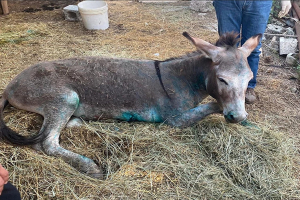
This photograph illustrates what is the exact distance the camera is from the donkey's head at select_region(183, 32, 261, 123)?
275 cm

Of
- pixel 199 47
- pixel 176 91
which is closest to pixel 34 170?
pixel 176 91

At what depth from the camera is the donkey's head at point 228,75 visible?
2.75 meters

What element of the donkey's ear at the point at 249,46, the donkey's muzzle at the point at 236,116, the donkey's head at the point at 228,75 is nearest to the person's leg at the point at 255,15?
the donkey's ear at the point at 249,46

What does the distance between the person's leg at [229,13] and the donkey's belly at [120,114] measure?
160 cm

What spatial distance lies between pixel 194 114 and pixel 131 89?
0.79 metres

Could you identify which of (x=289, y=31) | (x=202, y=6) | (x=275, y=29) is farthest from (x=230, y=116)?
(x=202, y=6)

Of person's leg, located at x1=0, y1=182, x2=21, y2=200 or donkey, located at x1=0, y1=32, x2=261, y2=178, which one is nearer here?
person's leg, located at x1=0, y1=182, x2=21, y2=200

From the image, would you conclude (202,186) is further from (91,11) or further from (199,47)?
(91,11)

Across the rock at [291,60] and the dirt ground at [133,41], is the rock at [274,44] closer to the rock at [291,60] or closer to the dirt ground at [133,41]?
the dirt ground at [133,41]

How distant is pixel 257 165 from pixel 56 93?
2247 millimetres

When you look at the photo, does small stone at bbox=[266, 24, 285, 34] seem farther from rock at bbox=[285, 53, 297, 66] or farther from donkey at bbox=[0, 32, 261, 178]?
donkey at bbox=[0, 32, 261, 178]

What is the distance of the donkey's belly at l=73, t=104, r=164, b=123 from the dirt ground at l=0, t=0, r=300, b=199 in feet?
4.61

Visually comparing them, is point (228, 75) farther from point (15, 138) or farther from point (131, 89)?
point (15, 138)

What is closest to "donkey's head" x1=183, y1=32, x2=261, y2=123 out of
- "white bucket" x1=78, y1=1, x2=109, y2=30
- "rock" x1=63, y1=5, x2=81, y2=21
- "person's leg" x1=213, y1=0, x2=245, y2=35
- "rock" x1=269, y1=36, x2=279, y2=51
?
"person's leg" x1=213, y1=0, x2=245, y2=35
